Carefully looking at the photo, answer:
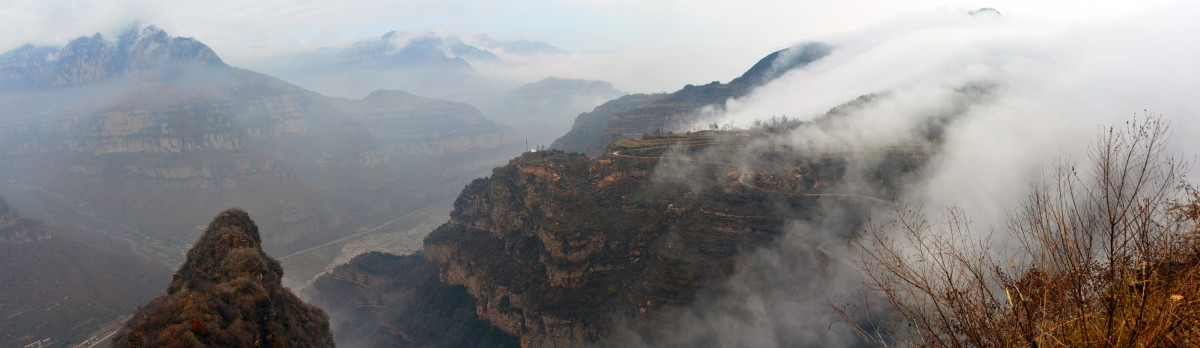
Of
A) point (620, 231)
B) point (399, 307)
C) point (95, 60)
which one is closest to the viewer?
point (620, 231)

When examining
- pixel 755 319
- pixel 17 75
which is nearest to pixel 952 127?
pixel 755 319

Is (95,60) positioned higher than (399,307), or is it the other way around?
(95,60)

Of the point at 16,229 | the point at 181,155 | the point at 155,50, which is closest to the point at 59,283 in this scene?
the point at 16,229

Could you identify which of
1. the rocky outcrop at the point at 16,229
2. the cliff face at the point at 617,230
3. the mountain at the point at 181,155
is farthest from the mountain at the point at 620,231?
the rocky outcrop at the point at 16,229

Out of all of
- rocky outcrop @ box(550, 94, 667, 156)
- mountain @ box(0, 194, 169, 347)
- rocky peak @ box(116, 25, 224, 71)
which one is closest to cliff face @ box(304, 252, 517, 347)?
mountain @ box(0, 194, 169, 347)

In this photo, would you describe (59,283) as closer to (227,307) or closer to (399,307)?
(399,307)

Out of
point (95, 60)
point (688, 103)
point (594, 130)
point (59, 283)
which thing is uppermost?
point (95, 60)
